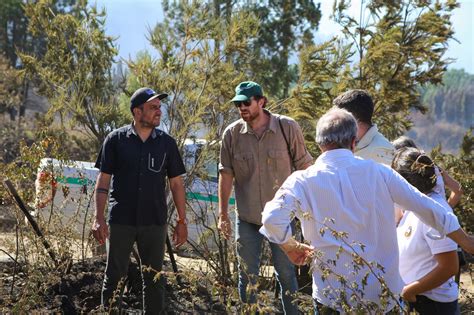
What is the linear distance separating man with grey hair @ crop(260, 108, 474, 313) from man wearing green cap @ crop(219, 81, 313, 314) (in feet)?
5.78

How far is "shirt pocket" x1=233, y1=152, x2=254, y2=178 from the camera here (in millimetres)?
5316

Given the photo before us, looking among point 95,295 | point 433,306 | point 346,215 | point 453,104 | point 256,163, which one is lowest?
Answer: point 95,295

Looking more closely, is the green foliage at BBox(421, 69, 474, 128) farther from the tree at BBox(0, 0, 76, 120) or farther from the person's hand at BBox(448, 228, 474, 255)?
the person's hand at BBox(448, 228, 474, 255)

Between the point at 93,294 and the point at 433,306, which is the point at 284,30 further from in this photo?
the point at 433,306

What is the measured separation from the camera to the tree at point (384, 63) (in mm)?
7711

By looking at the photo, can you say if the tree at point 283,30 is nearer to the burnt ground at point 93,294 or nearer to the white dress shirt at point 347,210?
the burnt ground at point 93,294

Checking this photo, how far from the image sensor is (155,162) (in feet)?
17.7

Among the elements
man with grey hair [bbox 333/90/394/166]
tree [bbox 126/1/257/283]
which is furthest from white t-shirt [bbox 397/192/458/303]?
tree [bbox 126/1/257/283]

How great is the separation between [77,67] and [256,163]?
3.50 meters

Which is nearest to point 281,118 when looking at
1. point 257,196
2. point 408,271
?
point 257,196

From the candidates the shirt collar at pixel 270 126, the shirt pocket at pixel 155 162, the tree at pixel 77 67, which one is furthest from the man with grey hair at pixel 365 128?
the tree at pixel 77 67

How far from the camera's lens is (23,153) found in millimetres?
6172

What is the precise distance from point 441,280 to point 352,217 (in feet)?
1.61

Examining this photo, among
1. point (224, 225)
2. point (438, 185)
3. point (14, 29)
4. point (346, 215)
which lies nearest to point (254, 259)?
point (224, 225)
